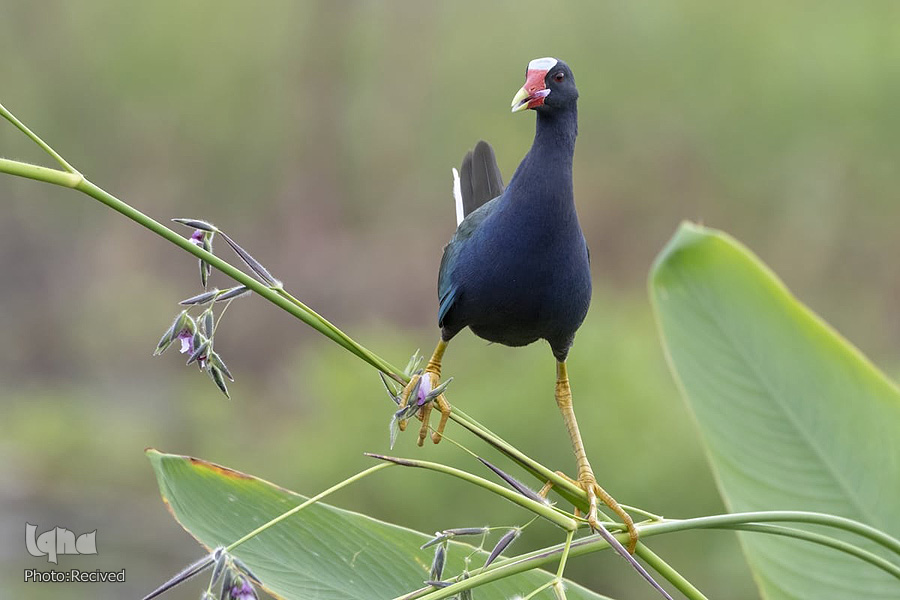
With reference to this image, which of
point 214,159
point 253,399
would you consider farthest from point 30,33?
point 253,399

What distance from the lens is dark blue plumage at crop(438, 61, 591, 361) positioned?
97 cm

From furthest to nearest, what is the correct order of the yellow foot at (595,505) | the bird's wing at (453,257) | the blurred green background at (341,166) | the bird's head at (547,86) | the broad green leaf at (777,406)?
the blurred green background at (341,166)
the broad green leaf at (777,406)
the bird's wing at (453,257)
the bird's head at (547,86)
the yellow foot at (595,505)

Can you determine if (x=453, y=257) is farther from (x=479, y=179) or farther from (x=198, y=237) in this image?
(x=198, y=237)

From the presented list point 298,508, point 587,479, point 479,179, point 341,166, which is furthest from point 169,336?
point 341,166

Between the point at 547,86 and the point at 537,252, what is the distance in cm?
16

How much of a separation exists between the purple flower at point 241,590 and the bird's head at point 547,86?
501 millimetres

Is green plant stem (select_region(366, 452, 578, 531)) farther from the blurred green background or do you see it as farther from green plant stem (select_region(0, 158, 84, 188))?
the blurred green background

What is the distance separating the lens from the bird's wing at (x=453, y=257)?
1.07 meters

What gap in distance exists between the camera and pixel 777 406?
1.45 meters

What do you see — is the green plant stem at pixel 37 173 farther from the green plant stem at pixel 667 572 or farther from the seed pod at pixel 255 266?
the green plant stem at pixel 667 572

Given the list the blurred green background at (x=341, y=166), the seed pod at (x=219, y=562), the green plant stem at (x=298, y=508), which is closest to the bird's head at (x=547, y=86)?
the green plant stem at (x=298, y=508)

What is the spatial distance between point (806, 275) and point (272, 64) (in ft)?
13.2

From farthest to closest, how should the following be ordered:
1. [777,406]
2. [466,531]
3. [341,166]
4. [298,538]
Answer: [341,166] → [777,406] → [298,538] → [466,531]

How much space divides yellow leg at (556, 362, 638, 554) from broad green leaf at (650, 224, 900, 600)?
0.76 ft
